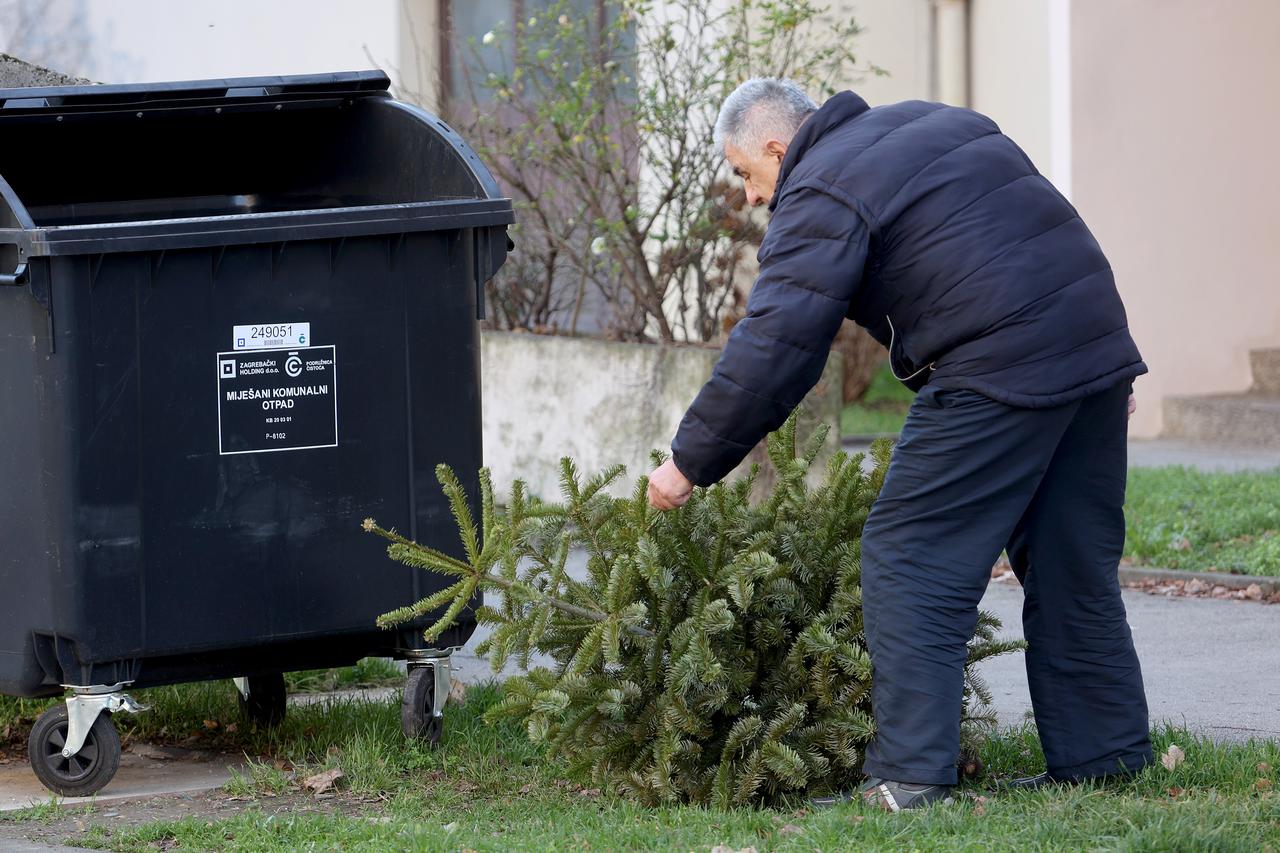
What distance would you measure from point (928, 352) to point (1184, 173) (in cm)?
777

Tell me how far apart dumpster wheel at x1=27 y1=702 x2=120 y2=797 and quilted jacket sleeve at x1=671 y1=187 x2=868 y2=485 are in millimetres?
1800

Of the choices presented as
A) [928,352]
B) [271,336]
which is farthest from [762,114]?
[271,336]

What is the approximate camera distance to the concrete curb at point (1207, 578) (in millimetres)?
6922

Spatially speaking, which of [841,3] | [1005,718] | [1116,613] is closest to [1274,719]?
[1005,718]

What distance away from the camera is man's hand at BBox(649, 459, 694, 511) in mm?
3877

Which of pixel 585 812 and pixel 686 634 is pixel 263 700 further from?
pixel 686 634

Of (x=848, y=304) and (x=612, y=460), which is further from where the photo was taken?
(x=612, y=460)

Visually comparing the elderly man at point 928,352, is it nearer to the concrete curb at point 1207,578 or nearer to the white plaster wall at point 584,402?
the concrete curb at point 1207,578

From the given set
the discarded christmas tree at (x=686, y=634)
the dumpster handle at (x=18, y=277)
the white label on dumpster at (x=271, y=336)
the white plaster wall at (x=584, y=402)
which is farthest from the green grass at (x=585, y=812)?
the white plaster wall at (x=584, y=402)

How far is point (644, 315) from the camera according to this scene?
9.63 meters

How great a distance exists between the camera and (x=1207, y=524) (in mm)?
7613

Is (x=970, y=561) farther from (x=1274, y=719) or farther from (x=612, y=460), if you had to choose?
(x=612, y=460)

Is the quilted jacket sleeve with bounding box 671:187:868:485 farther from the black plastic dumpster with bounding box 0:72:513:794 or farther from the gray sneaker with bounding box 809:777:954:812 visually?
the black plastic dumpster with bounding box 0:72:513:794

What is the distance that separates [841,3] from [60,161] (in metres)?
8.11
